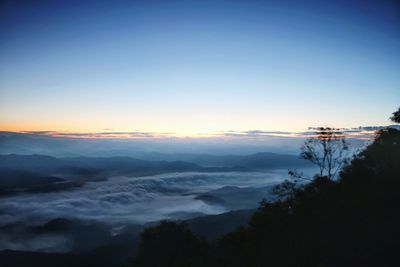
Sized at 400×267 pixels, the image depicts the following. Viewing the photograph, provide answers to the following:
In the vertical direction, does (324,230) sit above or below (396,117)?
below

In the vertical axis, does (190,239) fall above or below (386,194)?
below

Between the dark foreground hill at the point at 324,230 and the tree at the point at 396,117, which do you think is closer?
the dark foreground hill at the point at 324,230

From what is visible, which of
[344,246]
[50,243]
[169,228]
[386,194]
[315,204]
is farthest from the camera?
[50,243]

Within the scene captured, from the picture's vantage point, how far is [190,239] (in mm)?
30641

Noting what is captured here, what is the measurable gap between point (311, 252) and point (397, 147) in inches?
681

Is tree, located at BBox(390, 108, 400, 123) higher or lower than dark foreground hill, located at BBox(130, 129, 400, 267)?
higher

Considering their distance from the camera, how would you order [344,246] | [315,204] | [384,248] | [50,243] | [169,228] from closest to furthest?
[384,248], [344,246], [315,204], [169,228], [50,243]

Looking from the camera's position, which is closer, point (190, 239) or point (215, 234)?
point (190, 239)

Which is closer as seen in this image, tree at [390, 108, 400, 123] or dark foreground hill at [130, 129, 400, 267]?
dark foreground hill at [130, 129, 400, 267]

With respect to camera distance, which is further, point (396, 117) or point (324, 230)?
point (396, 117)

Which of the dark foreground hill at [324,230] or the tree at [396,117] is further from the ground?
the tree at [396,117]

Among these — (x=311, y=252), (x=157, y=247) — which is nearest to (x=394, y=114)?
(x=311, y=252)

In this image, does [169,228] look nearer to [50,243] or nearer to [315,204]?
[315,204]

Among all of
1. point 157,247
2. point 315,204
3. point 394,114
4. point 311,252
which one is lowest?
point 157,247
